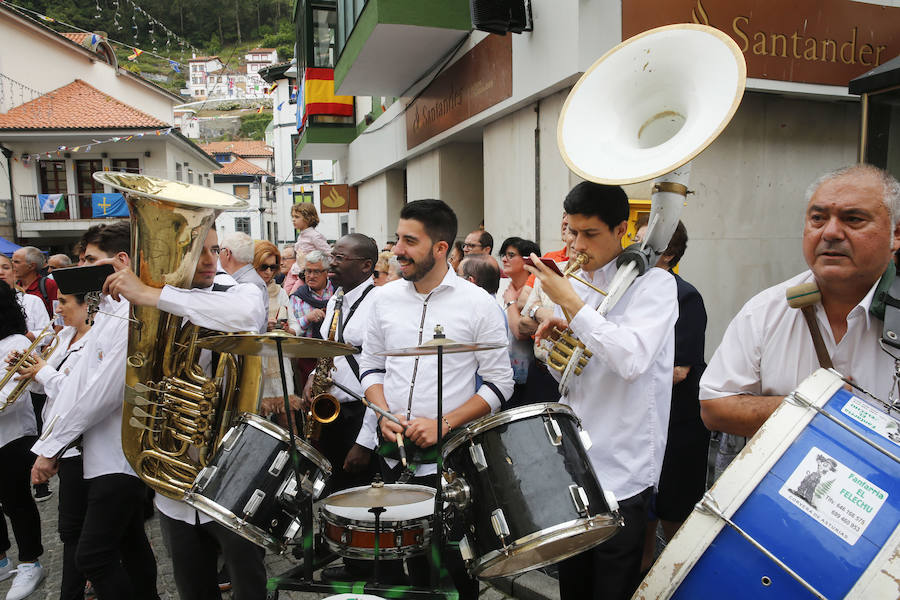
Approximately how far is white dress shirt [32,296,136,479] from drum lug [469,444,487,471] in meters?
1.86

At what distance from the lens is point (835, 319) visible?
2.01 metres

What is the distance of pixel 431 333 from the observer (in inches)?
123

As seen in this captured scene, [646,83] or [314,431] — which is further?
[314,431]

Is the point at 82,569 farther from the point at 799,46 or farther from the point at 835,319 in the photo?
the point at 799,46

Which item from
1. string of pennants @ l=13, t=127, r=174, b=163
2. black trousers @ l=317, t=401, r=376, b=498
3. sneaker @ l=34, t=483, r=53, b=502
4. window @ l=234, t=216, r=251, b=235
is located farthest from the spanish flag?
window @ l=234, t=216, r=251, b=235

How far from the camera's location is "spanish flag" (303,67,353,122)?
52.7 ft

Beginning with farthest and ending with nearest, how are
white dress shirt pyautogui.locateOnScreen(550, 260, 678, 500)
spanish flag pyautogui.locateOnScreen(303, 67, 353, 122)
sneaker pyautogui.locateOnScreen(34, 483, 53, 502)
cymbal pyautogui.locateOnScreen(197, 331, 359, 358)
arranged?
spanish flag pyautogui.locateOnScreen(303, 67, 353, 122), sneaker pyautogui.locateOnScreen(34, 483, 53, 502), white dress shirt pyautogui.locateOnScreen(550, 260, 678, 500), cymbal pyautogui.locateOnScreen(197, 331, 359, 358)

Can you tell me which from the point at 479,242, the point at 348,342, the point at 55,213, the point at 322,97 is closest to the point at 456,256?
the point at 479,242

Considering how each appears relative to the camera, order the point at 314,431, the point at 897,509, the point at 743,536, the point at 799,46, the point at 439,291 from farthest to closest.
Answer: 1. the point at 799,46
2. the point at 314,431
3. the point at 439,291
4. the point at 743,536
5. the point at 897,509

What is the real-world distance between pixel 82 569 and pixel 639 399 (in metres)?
2.89

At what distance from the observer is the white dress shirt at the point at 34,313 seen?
18.7 ft

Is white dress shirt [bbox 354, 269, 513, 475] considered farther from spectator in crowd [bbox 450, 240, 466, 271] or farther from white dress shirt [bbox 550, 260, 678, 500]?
spectator in crowd [bbox 450, 240, 466, 271]

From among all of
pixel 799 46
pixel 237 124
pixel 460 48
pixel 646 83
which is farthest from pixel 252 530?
pixel 237 124

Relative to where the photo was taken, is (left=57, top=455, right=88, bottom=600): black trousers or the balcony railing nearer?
(left=57, top=455, right=88, bottom=600): black trousers
